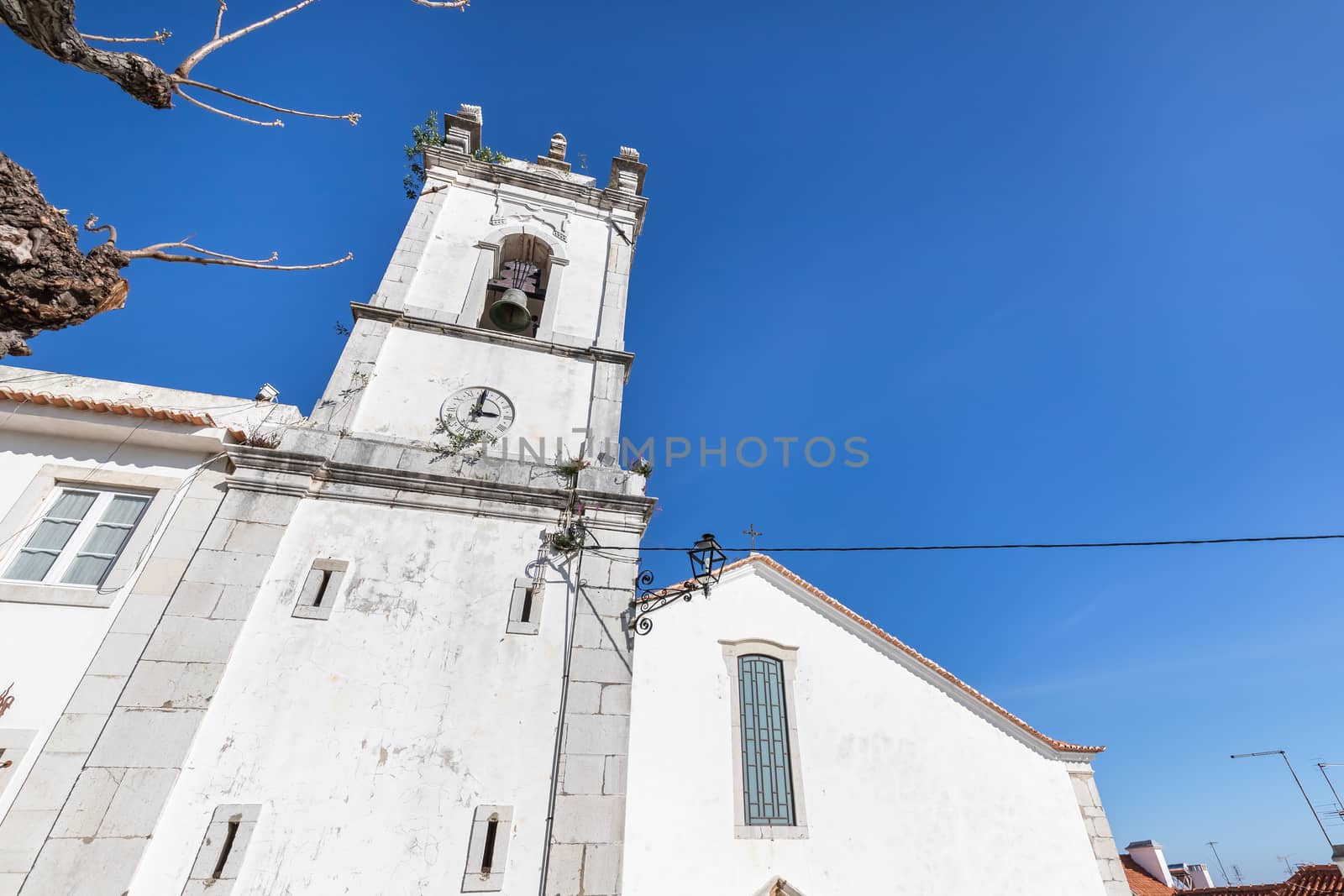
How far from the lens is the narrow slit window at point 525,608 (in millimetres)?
6305

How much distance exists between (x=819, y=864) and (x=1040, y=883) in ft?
13.6

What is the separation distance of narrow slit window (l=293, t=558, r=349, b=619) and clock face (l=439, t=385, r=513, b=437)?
2.19m

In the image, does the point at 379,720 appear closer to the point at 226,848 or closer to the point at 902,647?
the point at 226,848

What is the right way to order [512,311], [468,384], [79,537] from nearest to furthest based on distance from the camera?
[79,537]
[468,384]
[512,311]

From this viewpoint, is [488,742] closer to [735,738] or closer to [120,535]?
[120,535]

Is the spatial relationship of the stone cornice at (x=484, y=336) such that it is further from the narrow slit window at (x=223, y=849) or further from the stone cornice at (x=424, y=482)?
the narrow slit window at (x=223, y=849)

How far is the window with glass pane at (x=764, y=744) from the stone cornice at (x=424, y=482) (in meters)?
5.39

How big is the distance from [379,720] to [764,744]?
23.6ft

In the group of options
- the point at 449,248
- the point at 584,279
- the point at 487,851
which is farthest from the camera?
the point at 584,279

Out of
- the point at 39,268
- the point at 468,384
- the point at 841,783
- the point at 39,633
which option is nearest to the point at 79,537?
the point at 39,633

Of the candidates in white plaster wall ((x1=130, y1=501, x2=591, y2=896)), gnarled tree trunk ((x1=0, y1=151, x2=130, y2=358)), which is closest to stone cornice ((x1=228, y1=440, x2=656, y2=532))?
white plaster wall ((x1=130, y1=501, x2=591, y2=896))

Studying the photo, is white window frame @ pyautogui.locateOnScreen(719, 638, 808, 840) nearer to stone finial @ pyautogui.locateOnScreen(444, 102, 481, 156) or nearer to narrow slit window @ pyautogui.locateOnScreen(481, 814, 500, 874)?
narrow slit window @ pyautogui.locateOnScreen(481, 814, 500, 874)

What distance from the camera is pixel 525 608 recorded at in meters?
6.47

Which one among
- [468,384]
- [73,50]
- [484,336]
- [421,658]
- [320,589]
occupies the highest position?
[484,336]
